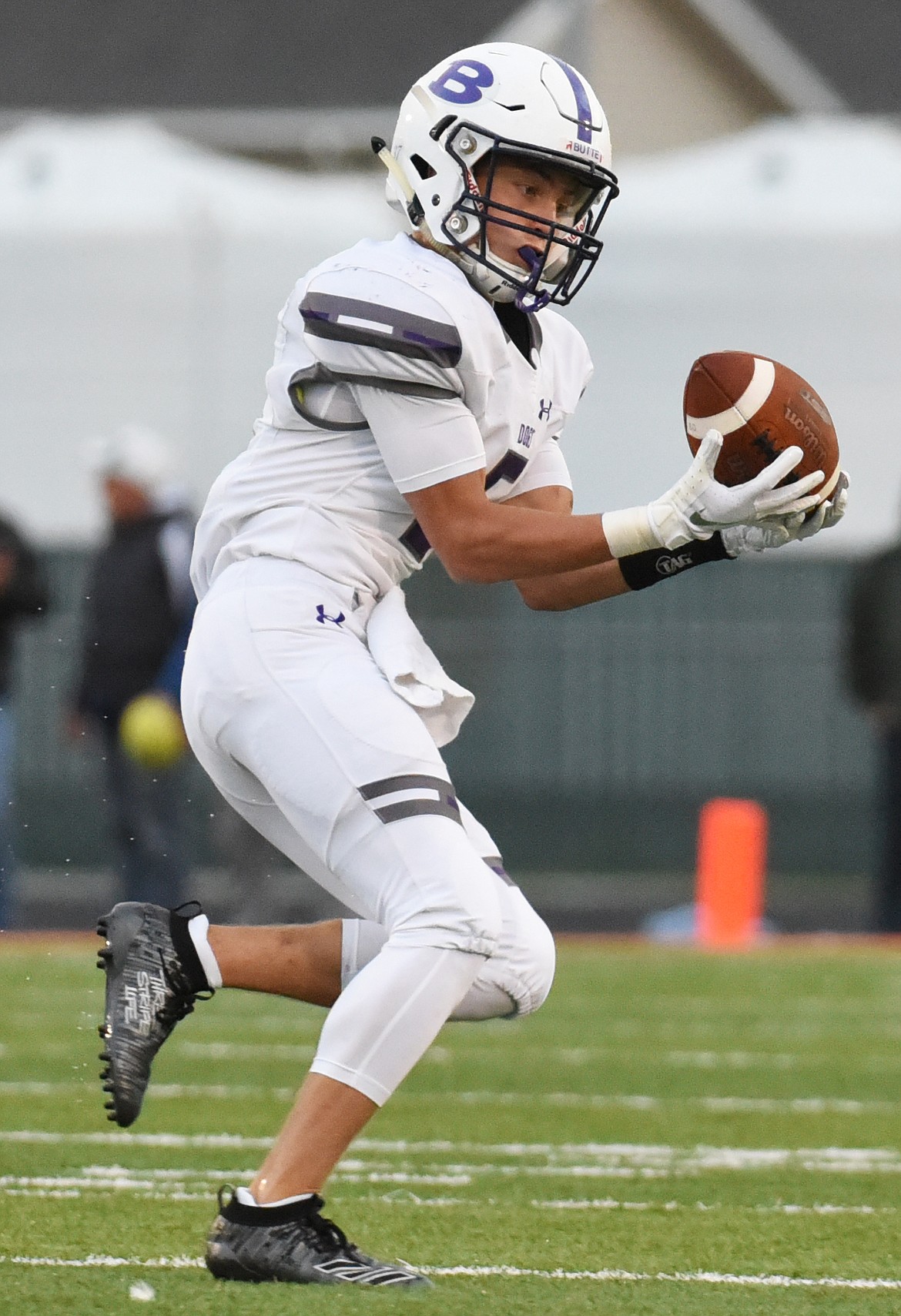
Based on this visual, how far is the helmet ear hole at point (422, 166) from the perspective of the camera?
393 cm

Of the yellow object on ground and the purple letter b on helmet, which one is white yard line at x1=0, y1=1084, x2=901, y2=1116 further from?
the yellow object on ground

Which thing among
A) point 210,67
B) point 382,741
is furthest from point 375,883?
point 210,67

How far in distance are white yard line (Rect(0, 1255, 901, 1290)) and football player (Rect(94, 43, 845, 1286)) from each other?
0.20m

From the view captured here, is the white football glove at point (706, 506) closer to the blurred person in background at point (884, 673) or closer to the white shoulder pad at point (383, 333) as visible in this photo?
the white shoulder pad at point (383, 333)

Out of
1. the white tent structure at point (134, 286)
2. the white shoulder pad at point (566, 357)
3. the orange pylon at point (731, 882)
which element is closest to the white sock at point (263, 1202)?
the white shoulder pad at point (566, 357)

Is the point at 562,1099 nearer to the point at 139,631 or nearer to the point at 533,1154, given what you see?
the point at 533,1154

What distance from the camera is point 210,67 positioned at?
15805 millimetres

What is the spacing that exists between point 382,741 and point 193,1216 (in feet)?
3.35

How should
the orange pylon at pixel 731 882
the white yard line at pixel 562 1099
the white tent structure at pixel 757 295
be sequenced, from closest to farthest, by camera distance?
the white yard line at pixel 562 1099 → the orange pylon at pixel 731 882 → the white tent structure at pixel 757 295

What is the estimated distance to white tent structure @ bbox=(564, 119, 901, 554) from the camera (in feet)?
44.5

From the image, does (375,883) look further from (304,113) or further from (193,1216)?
(304,113)

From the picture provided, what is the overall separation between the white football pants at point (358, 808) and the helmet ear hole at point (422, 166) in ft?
2.20

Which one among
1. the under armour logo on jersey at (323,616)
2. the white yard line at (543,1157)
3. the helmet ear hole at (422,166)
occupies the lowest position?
the white yard line at (543,1157)

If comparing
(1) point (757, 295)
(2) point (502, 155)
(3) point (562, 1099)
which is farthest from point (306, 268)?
(2) point (502, 155)
